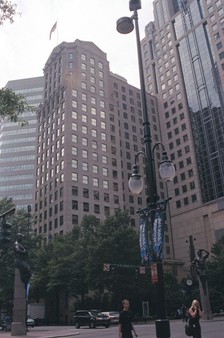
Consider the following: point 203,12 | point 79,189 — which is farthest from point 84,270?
point 203,12

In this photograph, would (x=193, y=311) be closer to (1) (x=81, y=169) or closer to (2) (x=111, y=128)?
(1) (x=81, y=169)

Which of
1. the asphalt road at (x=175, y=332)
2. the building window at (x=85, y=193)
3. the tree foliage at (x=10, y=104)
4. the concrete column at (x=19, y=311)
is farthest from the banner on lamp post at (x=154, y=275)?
the building window at (x=85, y=193)

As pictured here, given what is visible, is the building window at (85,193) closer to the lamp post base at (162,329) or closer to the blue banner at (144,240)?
the blue banner at (144,240)

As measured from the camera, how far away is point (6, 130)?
145000 millimetres

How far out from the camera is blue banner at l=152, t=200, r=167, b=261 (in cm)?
A: 1005

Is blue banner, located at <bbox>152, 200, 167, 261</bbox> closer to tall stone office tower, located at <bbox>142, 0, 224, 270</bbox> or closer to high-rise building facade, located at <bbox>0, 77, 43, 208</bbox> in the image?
tall stone office tower, located at <bbox>142, 0, 224, 270</bbox>

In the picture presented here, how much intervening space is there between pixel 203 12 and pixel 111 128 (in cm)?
4128

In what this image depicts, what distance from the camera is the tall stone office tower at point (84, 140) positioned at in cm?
8688

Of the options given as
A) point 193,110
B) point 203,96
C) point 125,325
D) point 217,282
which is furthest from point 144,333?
point 193,110

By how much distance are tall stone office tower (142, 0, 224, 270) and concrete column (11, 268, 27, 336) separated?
59079 millimetres

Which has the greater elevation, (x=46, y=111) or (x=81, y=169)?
(x=46, y=111)

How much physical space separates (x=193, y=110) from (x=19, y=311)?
268 feet

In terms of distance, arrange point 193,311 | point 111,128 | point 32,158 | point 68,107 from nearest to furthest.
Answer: point 193,311 → point 68,107 → point 111,128 → point 32,158

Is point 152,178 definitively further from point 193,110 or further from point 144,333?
point 193,110
